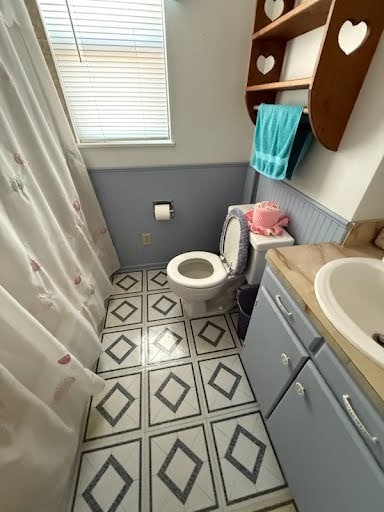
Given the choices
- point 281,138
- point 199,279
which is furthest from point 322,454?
point 281,138

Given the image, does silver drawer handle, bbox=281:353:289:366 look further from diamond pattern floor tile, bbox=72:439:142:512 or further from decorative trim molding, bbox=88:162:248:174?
decorative trim molding, bbox=88:162:248:174

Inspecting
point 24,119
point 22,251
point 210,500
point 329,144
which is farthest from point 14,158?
point 210,500

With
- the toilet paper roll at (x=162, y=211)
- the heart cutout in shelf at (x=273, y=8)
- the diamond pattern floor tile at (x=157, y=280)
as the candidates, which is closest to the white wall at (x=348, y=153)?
the heart cutout in shelf at (x=273, y=8)

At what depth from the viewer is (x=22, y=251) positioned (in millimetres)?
797

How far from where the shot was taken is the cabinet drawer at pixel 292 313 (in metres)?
0.67

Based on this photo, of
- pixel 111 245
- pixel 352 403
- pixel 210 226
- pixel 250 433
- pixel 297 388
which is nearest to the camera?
pixel 352 403

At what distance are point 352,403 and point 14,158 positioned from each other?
1.37m

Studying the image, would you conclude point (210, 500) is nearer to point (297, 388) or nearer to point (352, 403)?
point (297, 388)

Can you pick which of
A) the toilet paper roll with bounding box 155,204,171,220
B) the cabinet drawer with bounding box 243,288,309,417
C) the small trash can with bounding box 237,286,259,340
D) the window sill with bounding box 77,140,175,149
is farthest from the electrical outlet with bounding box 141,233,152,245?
the cabinet drawer with bounding box 243,288,309,417

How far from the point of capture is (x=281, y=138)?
1058 mm

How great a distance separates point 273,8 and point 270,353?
1631 mm

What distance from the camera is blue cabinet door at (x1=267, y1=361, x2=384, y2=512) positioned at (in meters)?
0.53

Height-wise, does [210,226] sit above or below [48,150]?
below

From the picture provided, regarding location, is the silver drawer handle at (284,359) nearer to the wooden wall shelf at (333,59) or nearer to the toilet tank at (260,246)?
the toilet tank at (260,246)
